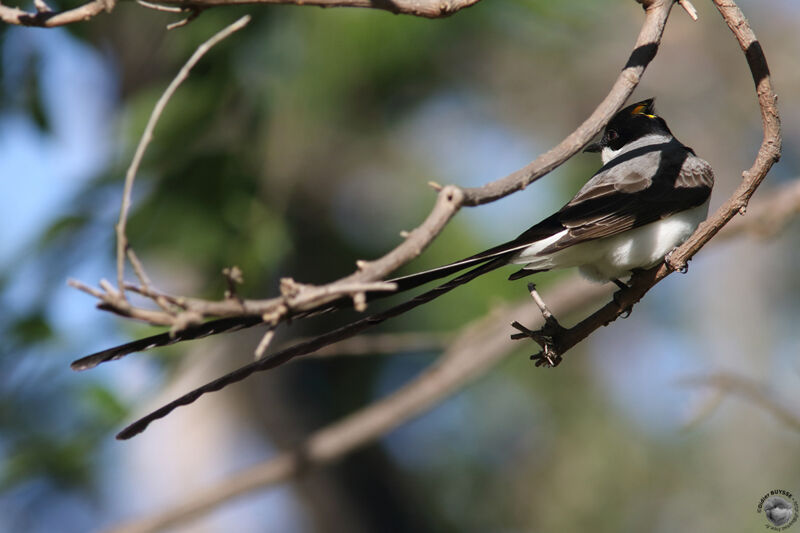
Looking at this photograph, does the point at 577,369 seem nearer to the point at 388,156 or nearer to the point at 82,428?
the point at 388,156

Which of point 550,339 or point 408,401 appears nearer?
point 550,339

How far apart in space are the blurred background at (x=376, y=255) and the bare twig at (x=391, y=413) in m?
0.14

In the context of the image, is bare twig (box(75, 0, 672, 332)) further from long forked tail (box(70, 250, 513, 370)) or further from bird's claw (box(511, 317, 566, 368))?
bird's claw (box(511, 317, 566, 368))

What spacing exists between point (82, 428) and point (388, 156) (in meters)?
3.29

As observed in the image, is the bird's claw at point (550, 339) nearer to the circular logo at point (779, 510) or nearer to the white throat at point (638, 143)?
the white throat at point (638, 143)

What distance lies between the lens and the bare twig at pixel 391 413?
3834mm

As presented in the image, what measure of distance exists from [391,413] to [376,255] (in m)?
1.61

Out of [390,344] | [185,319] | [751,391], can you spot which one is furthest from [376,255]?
[185,319]

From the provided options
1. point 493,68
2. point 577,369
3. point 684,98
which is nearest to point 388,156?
point 493,68

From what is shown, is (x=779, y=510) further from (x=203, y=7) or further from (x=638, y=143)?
(x=203, y=7)

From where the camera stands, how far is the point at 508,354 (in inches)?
156

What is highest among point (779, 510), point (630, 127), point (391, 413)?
point (630, 127)

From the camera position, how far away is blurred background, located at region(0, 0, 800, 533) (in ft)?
10.8

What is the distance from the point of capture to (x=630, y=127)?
10.4 feet
